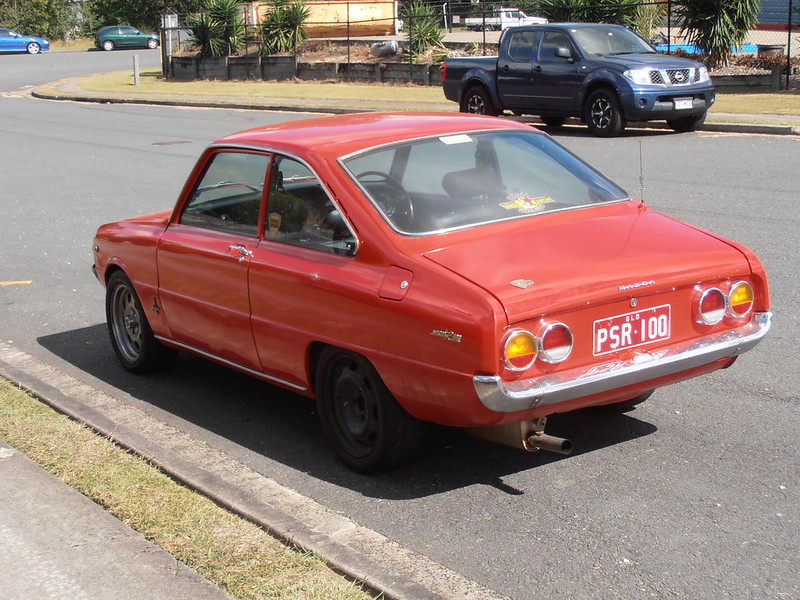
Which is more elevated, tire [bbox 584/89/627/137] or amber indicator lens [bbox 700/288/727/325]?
tire [bbox 584/89/627/137]

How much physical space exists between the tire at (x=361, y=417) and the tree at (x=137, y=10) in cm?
6143

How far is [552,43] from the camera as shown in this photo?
1916 cm

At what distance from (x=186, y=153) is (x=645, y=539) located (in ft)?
49.6

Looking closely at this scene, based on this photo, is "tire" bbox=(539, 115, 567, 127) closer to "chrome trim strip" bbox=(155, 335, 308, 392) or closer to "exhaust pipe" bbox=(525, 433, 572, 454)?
"chrome trim strip" bbox=(155, 335, 308, 392)

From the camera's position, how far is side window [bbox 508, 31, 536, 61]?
1955 centimetres

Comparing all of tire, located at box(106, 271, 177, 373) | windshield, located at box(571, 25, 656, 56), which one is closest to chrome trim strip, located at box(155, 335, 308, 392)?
tire, located at box(106, 271, 177, 373)

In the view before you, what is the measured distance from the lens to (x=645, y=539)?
411 cm

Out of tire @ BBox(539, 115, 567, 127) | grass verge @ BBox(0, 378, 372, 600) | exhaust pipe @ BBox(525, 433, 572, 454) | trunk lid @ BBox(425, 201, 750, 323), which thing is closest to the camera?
grass verge @ BBox(0, 378, 372, 600)

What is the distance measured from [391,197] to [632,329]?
1.27 m

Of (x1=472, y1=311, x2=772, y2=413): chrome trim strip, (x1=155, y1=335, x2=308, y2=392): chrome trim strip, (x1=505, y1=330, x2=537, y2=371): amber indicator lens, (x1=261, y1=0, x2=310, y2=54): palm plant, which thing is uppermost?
(x1=261, y1=0, x2=310, y2=54): palm plant

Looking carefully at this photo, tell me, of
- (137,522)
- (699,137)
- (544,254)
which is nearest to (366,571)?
(137,522)

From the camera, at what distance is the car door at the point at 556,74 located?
18484 mm

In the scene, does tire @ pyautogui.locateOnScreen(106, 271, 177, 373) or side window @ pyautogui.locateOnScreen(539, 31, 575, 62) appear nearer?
tire @ pyautogui.locateOnScreen(106, 271, 177, 373)

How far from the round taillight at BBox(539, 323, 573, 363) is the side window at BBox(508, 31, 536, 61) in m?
15.9
